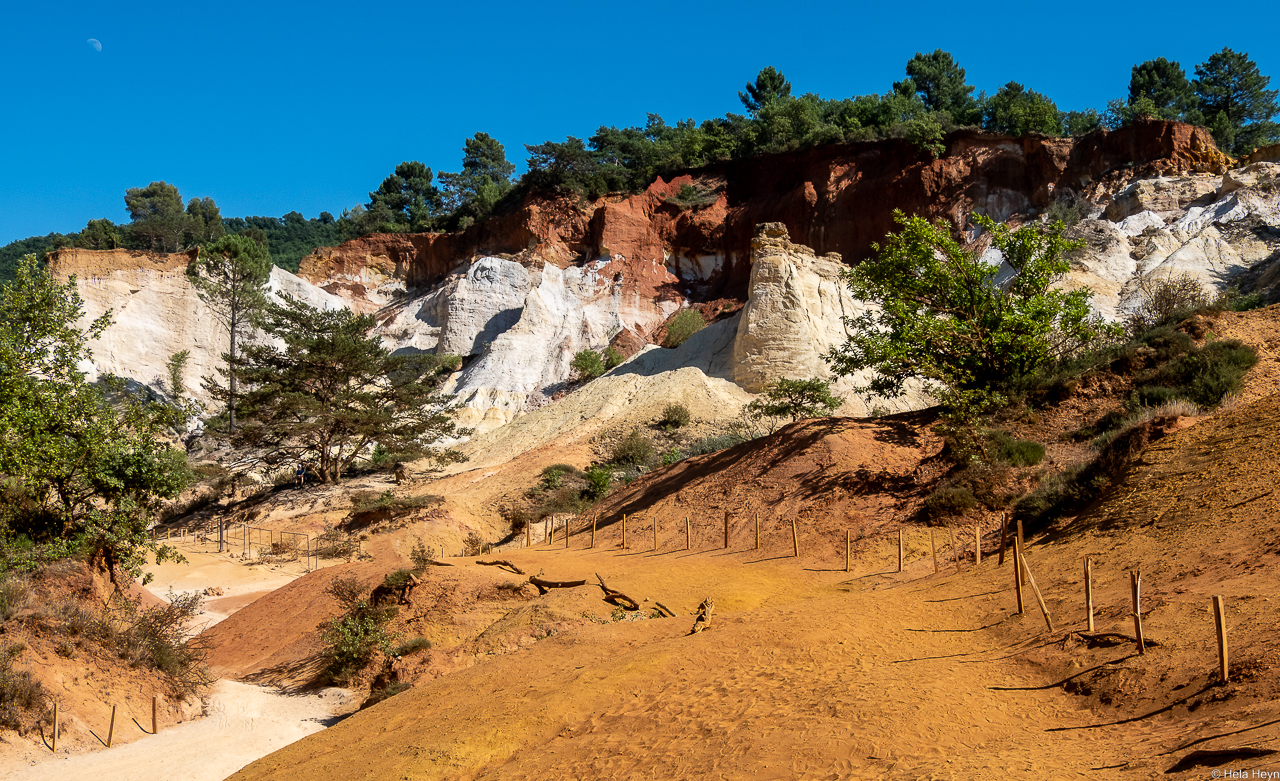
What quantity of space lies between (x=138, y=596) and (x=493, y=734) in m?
9.47

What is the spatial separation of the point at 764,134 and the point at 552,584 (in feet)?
170

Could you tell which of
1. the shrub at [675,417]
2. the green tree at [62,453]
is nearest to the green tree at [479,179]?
the shrub at [675,417]

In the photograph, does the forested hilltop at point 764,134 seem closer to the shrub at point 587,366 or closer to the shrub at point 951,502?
the shrub at point 587,366

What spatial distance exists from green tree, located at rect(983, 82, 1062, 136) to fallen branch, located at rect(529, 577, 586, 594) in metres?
44.4

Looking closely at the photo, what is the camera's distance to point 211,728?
10.8 m

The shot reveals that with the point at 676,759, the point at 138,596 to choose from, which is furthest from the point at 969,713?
the point at 138,596

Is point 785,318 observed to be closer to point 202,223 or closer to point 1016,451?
point 1016,451

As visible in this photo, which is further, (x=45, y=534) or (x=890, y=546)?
(x=890, y=546)

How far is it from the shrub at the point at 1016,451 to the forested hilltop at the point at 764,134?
→ 3676cm

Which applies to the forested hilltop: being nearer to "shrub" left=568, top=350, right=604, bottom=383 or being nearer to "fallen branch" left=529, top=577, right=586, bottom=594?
"shrub" left=568, top=350, right=604, bottom=383

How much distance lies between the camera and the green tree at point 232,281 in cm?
4500

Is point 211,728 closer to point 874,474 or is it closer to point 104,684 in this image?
point 104,684

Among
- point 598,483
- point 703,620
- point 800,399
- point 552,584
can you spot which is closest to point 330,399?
point 598,483

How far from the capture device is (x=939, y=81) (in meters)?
60.5
